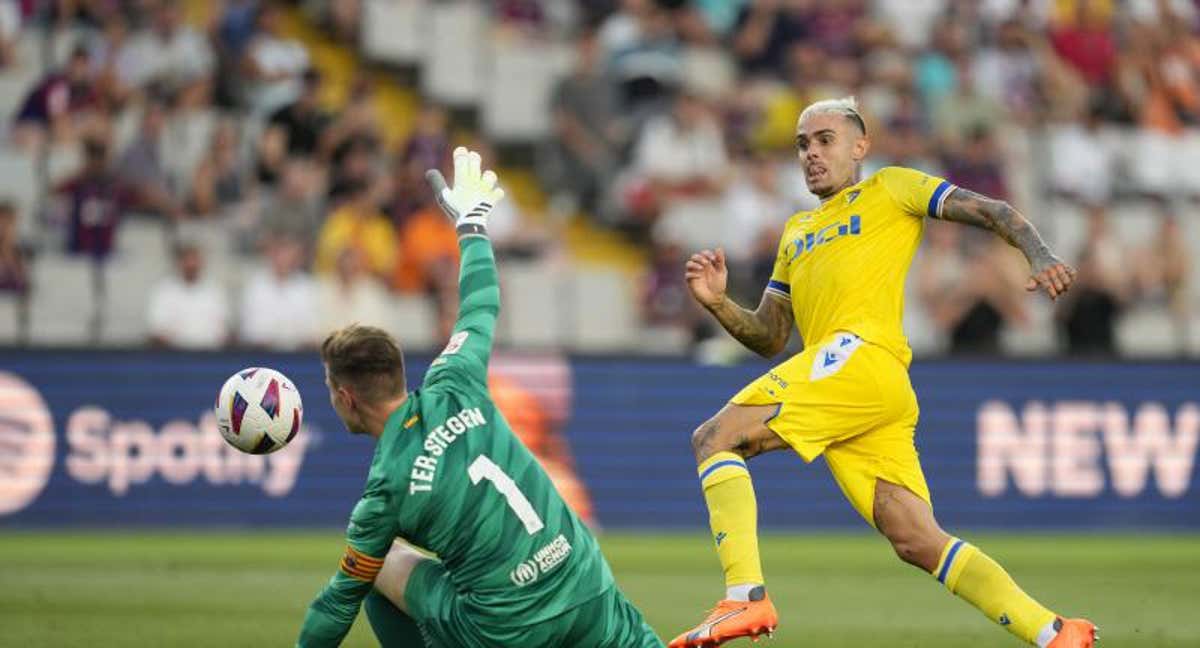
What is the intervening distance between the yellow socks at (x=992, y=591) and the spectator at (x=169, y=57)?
1252cm

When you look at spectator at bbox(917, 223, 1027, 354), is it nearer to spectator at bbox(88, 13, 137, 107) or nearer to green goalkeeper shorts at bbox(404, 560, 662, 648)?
spectator at bbox(88, 13, 137, 107)

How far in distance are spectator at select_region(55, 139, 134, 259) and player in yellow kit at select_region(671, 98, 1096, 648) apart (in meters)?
10.5

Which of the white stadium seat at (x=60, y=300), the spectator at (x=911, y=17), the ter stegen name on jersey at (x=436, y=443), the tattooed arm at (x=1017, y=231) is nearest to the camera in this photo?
the ter stegen name on jersey at (x=436, y=443)

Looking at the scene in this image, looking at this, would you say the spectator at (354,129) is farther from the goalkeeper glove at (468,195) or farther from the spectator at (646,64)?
the goalkeeper glove at (468,195)

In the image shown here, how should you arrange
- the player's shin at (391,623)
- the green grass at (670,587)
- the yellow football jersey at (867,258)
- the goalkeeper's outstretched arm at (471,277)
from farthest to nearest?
the green grass at (670,587) → the yellow football jersey at (867,258) → the player's shin at (391,623) → the goalkeeper's outstretched arm at (471,277)

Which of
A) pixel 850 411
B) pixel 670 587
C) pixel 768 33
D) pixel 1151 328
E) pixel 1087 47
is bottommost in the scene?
pixel 670 587

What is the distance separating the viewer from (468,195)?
7.17 metres

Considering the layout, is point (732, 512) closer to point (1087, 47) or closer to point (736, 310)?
point (736, 310)

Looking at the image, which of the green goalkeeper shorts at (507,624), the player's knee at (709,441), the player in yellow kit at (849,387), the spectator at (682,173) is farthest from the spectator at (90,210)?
the green goalkeeper shorts at (507,624)

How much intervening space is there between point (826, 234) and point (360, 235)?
10.3 m

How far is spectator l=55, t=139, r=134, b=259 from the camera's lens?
1759 centimetres

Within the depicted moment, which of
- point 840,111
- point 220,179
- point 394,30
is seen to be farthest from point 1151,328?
point 840,111

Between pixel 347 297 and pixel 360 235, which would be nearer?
pixel 347 297

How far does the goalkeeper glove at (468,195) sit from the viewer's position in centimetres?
708
